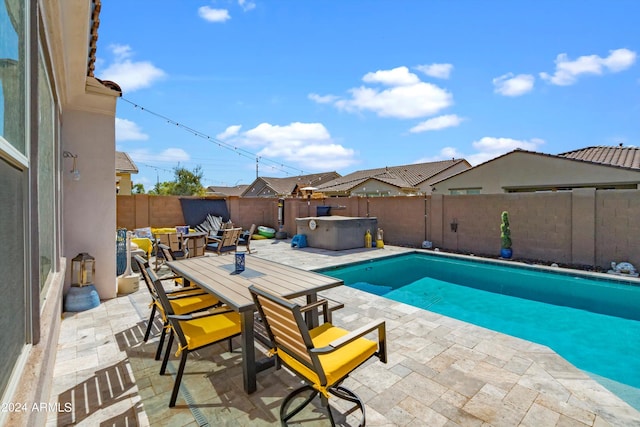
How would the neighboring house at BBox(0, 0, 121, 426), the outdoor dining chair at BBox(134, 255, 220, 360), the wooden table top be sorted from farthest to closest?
Result: the outdoor dining chair at BBox(134, 255, 220, 360) < the wooden table top < the neighboring house at BBox(0, 0, 121, 426)

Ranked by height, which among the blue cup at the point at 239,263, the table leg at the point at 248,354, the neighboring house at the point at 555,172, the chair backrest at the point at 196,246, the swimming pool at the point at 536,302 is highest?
the neighboring house at the point at 555,172

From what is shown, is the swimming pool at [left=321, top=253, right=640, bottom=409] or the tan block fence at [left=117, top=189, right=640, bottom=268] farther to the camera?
the tan block fence at [left=117, top=189, right=640, bottom=268]

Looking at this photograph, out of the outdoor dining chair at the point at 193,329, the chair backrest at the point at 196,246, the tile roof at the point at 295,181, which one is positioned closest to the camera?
the outdoor dining chair at the point at 193,329

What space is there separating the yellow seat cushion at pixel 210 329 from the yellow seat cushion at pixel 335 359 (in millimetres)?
631

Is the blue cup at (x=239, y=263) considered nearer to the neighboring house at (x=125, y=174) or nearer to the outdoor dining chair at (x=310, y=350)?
the outdoor dining chair at (x=310, y=350)

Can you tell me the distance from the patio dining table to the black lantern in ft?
5.55

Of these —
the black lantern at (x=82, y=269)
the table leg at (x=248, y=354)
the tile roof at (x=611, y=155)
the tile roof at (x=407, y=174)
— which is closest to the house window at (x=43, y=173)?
the black lantern at (x=82, y=269)

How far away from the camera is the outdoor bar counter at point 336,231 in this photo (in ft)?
34.6

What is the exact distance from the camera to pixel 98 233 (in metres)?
5.00

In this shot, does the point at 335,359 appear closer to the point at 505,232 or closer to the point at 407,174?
the point at 505,232

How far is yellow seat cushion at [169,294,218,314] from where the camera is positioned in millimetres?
3373

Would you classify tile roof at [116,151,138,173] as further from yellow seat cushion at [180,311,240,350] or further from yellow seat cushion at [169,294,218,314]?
yellow seat cushion at [180,311,240,350]

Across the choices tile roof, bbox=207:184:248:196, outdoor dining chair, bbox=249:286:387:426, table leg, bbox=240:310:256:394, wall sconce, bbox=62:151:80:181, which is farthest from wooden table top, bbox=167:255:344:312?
tile roof, bbox=207:184:248:196

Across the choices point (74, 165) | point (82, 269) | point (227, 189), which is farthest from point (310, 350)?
point (227, 189)
